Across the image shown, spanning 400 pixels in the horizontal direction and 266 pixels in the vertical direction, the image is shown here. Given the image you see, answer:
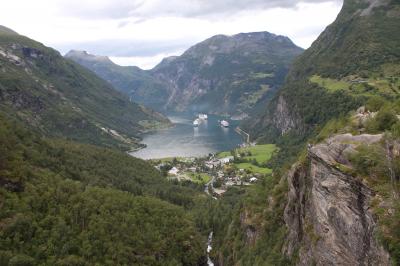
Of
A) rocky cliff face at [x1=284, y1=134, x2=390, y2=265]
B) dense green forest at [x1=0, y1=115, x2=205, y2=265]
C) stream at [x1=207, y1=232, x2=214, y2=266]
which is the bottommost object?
stream at [x1=207, y1=232, x2=214, y2=266]

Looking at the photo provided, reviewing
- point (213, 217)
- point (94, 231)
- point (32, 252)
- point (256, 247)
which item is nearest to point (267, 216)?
point (256, 247)

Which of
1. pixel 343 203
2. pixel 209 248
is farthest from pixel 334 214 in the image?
pixel 209 248

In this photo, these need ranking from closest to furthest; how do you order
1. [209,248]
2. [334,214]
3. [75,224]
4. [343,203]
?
[343,203] → [334,214] → [75,224] → [209,248]

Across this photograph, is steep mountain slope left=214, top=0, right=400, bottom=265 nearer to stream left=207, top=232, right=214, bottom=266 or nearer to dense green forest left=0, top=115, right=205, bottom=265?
dense green forest left=0, top=115, right=205, bottom=265

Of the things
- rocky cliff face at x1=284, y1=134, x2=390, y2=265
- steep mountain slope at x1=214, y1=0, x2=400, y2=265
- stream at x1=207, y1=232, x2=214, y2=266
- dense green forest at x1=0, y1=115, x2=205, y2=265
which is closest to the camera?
steep mountain slope at x1=214, y1=0, x2=400, y2=265

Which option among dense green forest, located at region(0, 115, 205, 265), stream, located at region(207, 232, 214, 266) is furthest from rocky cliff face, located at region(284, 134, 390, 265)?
stream, located at region(207, 232, 214, 266)

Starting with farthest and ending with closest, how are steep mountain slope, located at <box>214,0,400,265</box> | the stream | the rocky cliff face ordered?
1. the stream
2. the rocky cliff face
3. steep mountain slope, located at <box>214,0,400,265</box>

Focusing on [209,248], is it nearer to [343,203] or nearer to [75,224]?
[75,224]

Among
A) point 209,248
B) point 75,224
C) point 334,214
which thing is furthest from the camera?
point 209,248
